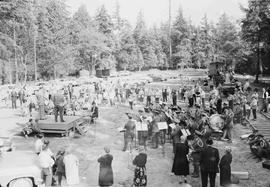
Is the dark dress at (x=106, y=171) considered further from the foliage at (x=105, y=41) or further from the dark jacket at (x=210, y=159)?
the foliage at (x=105, y=41)

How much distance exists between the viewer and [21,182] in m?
9.02

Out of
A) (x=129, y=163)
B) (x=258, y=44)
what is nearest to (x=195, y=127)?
(x=129, y=163)

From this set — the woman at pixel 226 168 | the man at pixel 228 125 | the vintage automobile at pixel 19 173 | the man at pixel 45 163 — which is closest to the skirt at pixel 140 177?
the woman at pixel 226 168

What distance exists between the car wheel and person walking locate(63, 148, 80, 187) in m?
1.11

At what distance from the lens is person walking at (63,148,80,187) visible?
379 inches

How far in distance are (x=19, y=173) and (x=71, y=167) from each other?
4.87ft

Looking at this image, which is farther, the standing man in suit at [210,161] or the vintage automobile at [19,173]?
the standing man in suit at [210,161]

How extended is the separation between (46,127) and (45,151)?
7313 mm

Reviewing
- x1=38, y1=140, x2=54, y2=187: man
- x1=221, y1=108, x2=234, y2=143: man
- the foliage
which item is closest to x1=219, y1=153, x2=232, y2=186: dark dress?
x1=38, y1=140, x2=54, y2=187: man

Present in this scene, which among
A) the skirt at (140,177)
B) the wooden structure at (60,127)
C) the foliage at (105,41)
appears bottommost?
the skirt at (140,177)

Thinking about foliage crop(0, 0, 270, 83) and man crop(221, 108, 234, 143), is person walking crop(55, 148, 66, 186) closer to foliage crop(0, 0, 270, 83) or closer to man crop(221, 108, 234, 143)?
man crop(221, 108, 234, 143)

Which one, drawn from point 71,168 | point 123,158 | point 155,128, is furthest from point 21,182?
point 155,128

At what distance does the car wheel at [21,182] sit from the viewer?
8938 millimetres

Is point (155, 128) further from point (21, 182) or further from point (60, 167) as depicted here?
point (21, 182)
